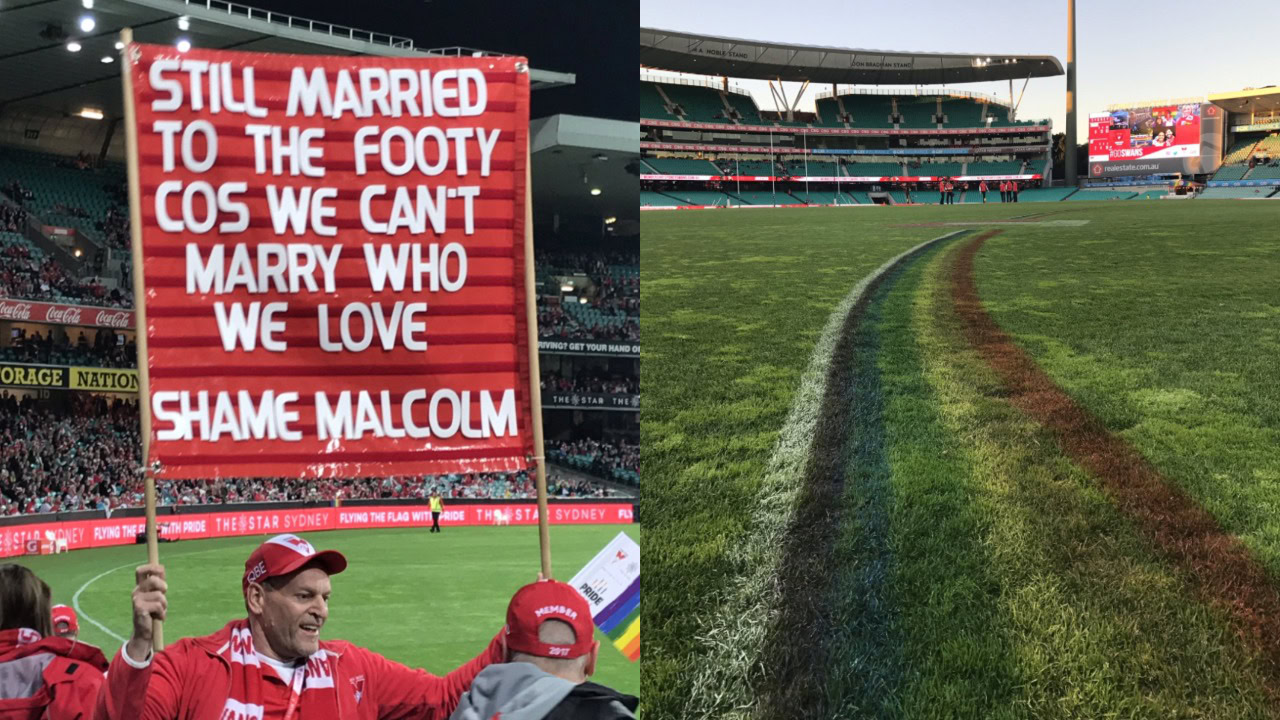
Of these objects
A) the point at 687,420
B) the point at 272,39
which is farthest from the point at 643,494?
the point at 272,39

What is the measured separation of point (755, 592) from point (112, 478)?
11.9 m

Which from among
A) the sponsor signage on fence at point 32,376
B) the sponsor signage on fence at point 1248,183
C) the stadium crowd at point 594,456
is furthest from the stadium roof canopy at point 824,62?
the sponsor signage on fence at point 32,376

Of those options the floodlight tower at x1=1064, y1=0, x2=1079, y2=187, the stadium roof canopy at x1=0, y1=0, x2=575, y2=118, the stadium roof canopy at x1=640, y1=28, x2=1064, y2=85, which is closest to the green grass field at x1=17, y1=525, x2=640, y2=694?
the stadium roof canopy at x1=640, y1=28, x2=1064, y2=85

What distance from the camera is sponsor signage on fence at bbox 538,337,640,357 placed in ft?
29.8

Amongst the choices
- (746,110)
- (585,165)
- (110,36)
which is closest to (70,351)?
(110,36)

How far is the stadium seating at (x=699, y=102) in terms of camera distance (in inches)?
325

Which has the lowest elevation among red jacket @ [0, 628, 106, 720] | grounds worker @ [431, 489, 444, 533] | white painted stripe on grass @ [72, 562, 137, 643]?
grounds worker @ [431, 489, 444, 533]

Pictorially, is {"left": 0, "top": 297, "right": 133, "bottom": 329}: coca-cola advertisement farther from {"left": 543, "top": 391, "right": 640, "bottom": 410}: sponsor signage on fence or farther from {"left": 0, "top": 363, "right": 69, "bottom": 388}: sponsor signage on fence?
{"left": 543, "top": 391, "right": 640, "bottom": 410}: sponsor signage on fence

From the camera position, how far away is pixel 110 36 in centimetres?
1051

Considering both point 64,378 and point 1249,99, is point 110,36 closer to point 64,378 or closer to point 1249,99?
point 64,378

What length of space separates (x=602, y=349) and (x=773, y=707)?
685cm

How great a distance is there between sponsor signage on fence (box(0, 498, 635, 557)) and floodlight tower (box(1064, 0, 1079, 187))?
255 inches

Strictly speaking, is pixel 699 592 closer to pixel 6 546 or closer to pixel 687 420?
pixel 687 420

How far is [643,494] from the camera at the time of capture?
3.60 meters
